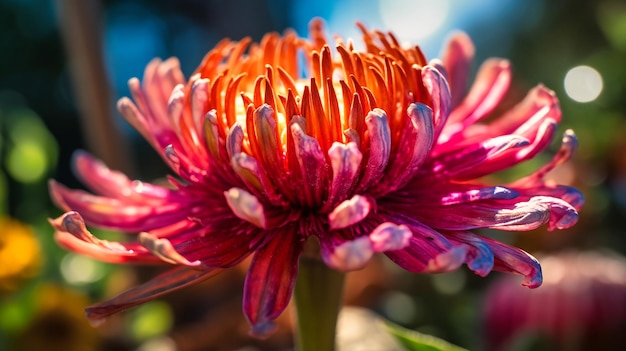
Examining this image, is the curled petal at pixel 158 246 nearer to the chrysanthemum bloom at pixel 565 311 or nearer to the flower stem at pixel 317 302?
the flower stem at pixel 317 302

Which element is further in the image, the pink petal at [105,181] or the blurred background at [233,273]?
the blurred background at [233,273]

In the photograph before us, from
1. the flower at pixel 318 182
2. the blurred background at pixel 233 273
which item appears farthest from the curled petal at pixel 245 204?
the blurred background at pixel 233 273

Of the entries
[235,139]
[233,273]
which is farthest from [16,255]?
[235,139]

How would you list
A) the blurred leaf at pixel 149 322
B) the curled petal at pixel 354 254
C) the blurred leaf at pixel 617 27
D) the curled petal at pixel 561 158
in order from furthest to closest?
the blurred leaf at pixel 617 27 < the blurred leaf at pixel 149 322 < the curled petal at pixel 561 158 < the curled petal at pixel 354 254

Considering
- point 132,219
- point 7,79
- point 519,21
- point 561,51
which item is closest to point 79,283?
point 132,219

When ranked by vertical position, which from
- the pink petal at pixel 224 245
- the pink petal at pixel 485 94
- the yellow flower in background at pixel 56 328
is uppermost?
the pink petal at pixel 485 94

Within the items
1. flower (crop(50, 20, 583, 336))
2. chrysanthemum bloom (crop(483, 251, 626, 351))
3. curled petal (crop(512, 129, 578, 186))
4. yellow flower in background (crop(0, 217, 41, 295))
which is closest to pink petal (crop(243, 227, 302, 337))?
flower (crop(50, 20, 583, 336))

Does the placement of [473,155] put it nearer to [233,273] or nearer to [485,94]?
[485,94]
